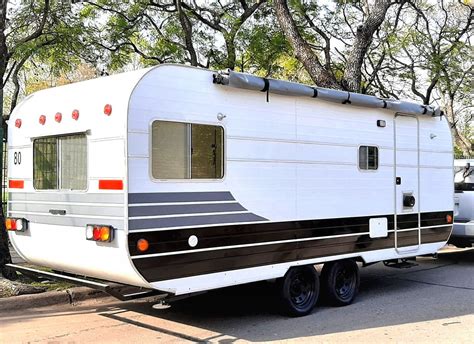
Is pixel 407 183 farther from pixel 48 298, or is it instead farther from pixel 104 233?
pixel 48 298

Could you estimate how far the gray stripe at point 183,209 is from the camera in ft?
18.2

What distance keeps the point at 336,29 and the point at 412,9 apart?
3.70 meters

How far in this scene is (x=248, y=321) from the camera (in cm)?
686

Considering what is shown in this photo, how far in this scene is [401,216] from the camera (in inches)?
336

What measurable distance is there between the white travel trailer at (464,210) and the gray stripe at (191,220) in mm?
5784

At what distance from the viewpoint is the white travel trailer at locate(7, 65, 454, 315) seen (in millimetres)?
5648

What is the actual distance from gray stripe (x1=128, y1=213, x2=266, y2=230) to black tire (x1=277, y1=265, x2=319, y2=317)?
887 millimetres

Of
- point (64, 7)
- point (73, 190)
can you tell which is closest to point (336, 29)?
point (64, 7)

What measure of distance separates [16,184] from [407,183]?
5508 mm

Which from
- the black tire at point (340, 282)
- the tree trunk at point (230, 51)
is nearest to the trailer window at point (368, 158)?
the black tire at point (340, 282)

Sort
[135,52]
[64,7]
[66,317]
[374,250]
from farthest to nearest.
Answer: [135,52]
[64,7]
[374,250]
[66,317]

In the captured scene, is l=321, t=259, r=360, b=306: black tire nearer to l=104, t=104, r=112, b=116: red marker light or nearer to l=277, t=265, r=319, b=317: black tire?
l=277, t=265, r=319, b=317: black tire

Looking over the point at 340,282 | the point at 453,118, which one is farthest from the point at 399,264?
the point at 453,118

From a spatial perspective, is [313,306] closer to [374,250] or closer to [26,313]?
[374,250]
